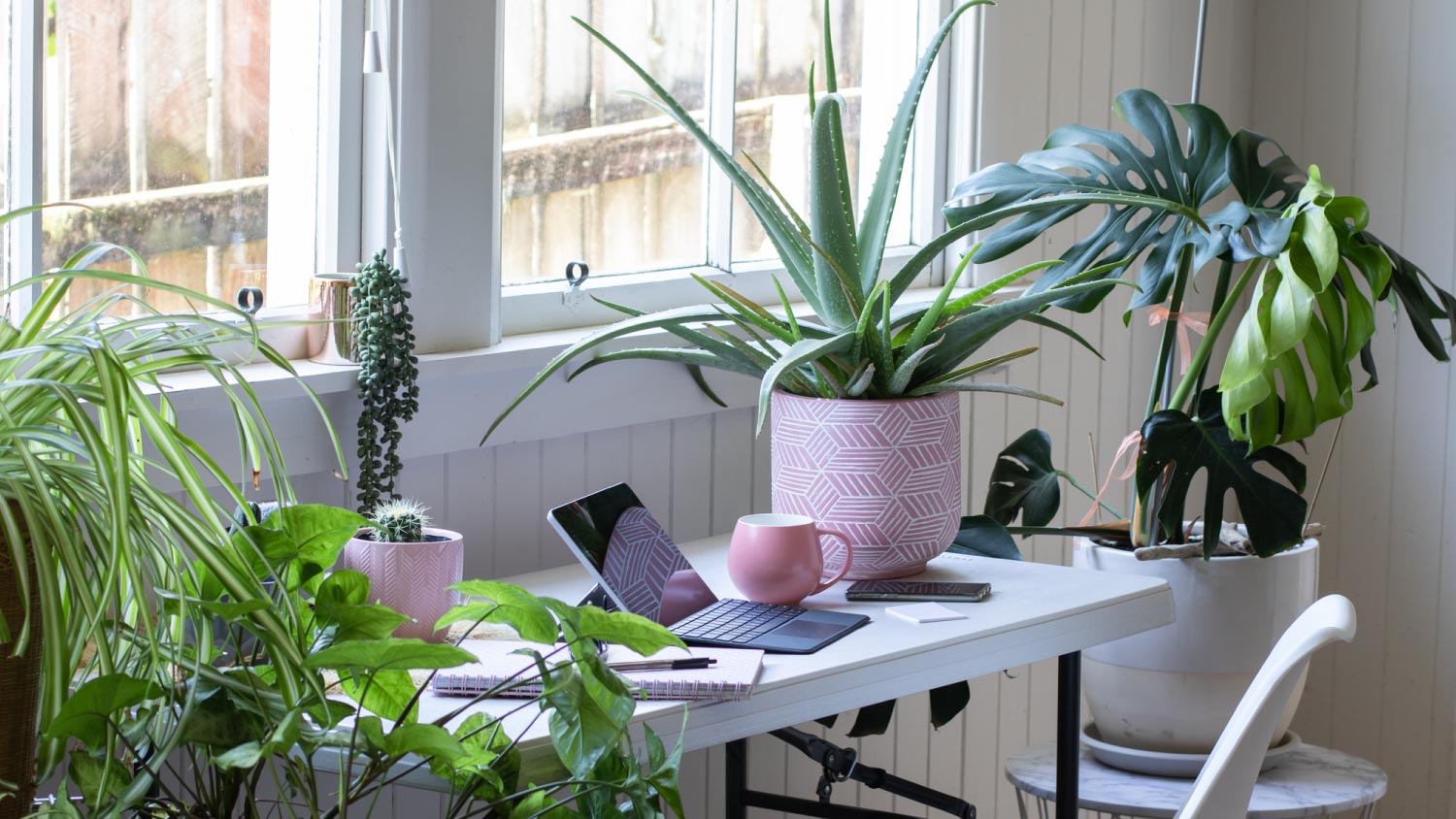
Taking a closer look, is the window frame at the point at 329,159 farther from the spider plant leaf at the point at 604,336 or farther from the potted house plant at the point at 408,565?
the potted house plant at the point at 408,565

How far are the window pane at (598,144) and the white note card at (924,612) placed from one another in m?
0.68

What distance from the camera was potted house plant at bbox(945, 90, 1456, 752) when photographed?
190 cm

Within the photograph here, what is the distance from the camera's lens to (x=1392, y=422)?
9.48ft

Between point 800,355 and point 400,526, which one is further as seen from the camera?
point 800,355

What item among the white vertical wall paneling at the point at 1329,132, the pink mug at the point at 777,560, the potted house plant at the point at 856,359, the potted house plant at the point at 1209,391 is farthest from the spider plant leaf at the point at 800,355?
the white vertical wall paneling at the point at 1329,132

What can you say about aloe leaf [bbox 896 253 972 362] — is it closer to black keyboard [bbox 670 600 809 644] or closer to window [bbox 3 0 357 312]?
black keyboard [bbox 670 600 809 644]

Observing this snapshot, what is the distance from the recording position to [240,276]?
168 centimetres

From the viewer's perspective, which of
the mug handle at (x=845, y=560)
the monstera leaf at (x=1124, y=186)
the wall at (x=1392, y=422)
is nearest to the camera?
the mug handle at (x=845, y=560)

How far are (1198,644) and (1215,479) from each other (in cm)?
25

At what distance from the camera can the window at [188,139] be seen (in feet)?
4.95

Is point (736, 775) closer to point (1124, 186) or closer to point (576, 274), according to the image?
point (576, 274)

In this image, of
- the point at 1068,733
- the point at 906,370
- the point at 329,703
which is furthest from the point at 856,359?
the point at 329,703

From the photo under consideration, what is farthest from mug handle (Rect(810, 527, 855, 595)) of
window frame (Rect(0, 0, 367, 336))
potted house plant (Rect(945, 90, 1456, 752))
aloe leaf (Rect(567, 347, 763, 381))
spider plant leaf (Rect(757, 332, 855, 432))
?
window frame (Rect(0, 0, 367, 336))

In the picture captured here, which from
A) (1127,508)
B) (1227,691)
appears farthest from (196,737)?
(1127,508)
